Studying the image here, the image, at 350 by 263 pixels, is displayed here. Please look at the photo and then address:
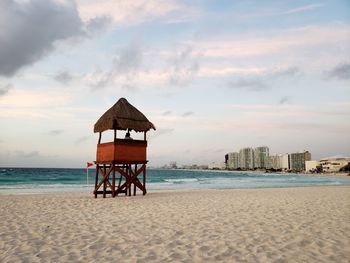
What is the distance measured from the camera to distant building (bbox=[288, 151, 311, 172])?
565ft

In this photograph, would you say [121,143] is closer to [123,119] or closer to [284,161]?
[123,119]

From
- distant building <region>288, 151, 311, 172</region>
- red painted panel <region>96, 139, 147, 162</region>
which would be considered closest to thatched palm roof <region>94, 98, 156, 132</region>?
red painted panel <region>96, 139, 147, 162</region>

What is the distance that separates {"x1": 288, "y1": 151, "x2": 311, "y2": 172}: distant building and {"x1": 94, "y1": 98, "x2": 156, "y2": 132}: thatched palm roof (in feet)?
559

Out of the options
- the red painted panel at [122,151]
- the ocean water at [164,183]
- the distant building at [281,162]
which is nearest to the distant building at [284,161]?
the distant building at [281,162]

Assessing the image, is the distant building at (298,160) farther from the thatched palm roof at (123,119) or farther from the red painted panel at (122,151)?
the thatched palm roof at (123,119)

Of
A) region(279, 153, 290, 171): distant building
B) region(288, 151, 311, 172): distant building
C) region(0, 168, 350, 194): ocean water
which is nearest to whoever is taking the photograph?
region(0, 168, 350, 194): ocean water

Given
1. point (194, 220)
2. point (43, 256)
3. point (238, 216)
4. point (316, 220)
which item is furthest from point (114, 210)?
point (316, 220)

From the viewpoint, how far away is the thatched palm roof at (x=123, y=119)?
14.5 meters

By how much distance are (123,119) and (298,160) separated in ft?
585

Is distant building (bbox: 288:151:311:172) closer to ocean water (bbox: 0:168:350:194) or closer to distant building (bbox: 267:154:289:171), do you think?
distant building (bbox: 267:154:289:171)

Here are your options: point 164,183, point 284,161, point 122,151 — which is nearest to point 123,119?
point 122,151

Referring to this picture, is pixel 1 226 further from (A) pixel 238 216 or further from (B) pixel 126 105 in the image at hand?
(B) pixel 126 105

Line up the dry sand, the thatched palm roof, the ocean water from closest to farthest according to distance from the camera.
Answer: the dry sand, the thatched palm roof, the ocean water

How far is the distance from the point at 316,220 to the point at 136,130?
9.29 meters
